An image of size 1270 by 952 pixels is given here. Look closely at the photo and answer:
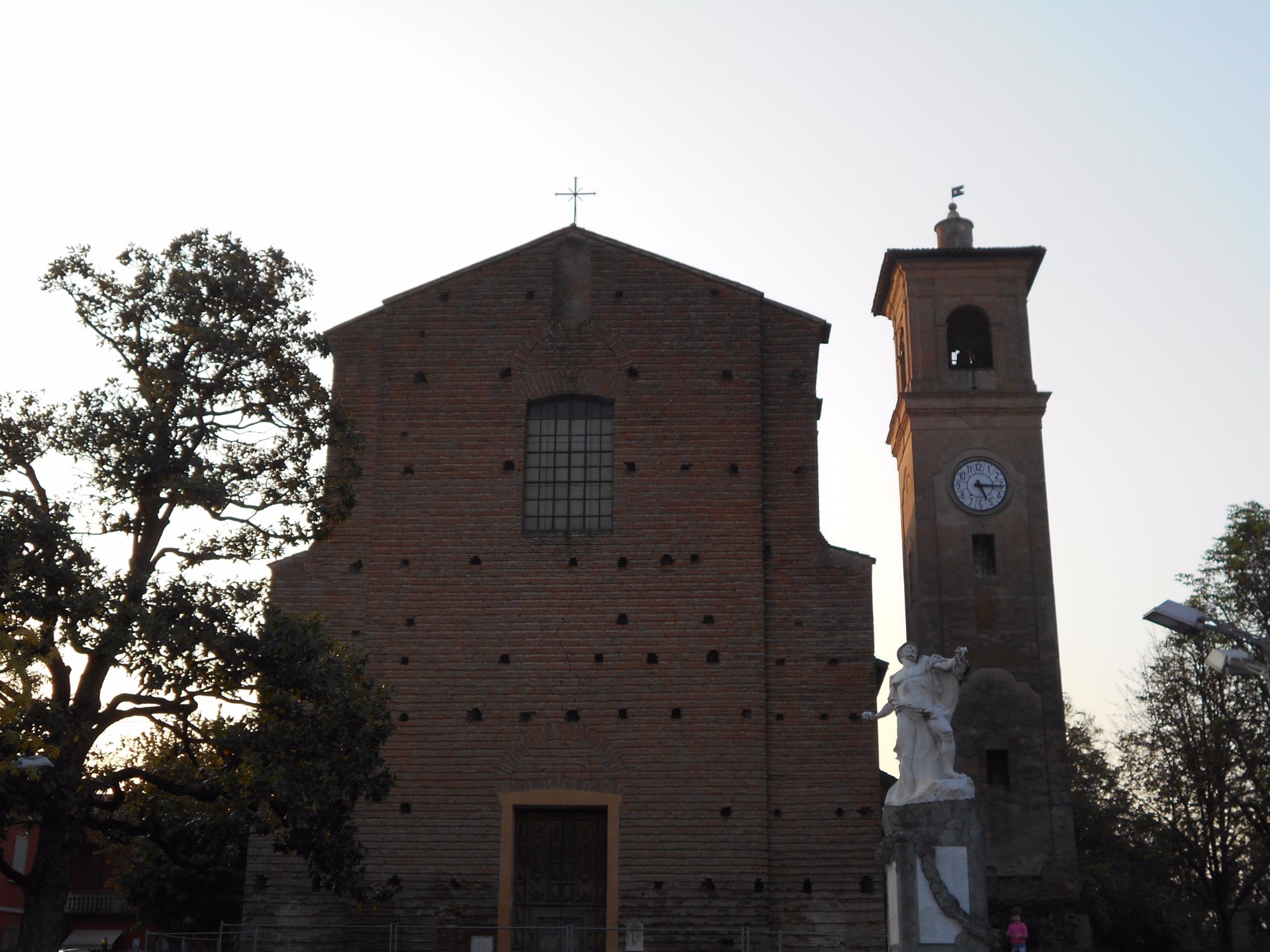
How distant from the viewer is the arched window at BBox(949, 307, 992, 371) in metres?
24.4

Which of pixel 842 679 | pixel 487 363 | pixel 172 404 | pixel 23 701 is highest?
pixel 487 363

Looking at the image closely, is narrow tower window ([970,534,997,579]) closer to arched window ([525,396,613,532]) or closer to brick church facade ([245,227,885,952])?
brick church facade ([245,227,885,952])

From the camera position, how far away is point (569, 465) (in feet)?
67.2

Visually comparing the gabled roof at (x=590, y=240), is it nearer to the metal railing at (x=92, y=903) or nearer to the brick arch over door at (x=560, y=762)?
the brick arch over door at (x=560, y=762)

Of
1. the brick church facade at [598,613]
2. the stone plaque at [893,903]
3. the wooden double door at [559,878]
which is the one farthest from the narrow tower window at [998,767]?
the stone plaque at [893,903]

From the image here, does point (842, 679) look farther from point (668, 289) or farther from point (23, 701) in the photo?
point (23, 701)

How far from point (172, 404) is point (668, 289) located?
9.39 m

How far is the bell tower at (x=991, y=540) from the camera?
2092cm

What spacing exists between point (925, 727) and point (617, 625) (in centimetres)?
664

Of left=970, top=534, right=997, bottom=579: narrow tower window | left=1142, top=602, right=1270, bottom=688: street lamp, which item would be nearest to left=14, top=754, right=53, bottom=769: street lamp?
left=1142, top=602, right=1270, bottom=688: street lamp

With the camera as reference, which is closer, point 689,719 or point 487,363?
point 689,719

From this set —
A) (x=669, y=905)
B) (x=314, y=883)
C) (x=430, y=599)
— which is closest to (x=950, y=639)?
(x=669, y=905)

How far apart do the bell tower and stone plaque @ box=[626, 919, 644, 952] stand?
5.52 meters

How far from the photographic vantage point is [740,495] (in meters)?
20.1
